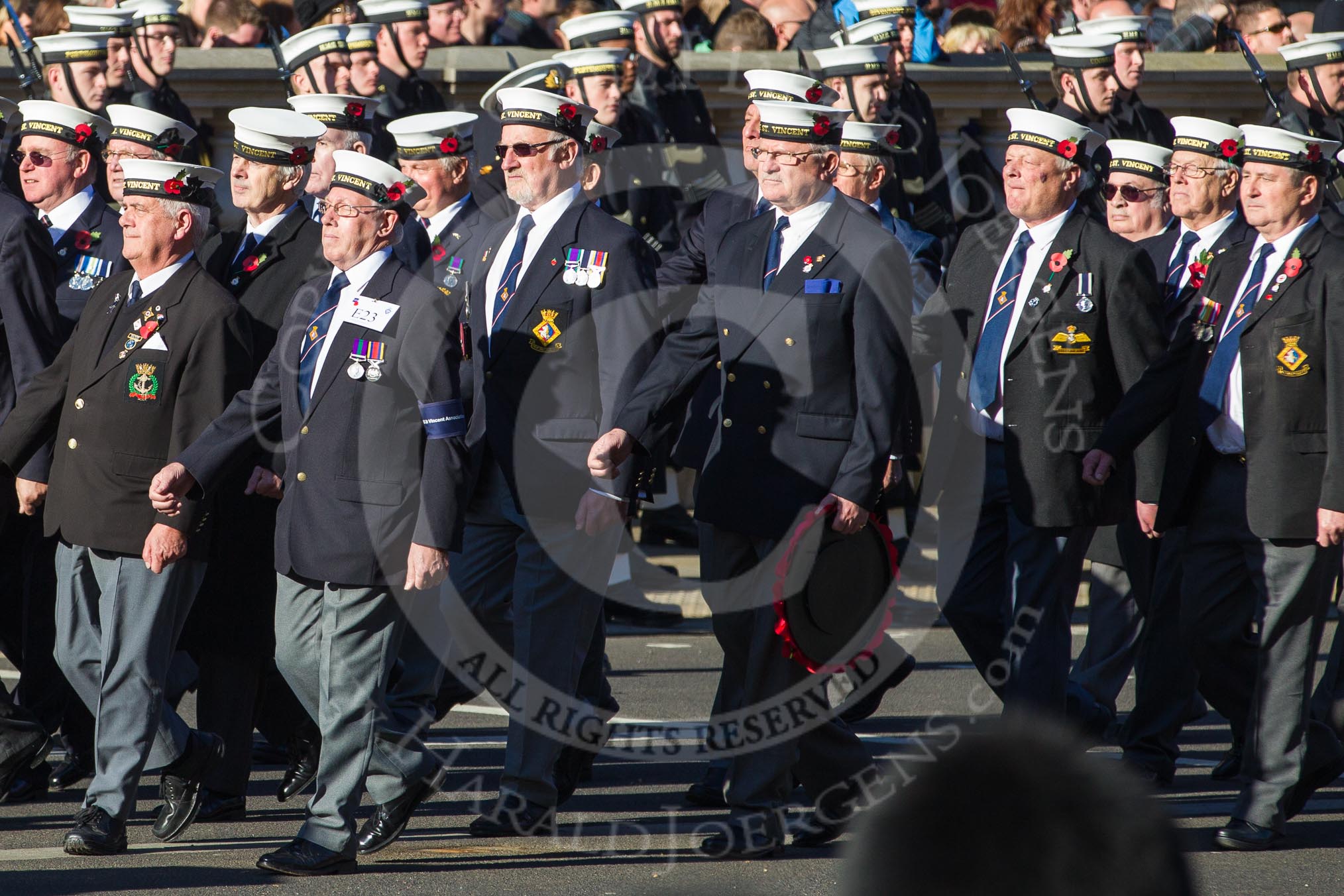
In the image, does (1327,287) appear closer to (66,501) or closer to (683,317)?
(683,317)

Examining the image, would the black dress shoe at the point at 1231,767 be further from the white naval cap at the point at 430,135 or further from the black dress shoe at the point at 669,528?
the black dress shoe at the point at 669,528

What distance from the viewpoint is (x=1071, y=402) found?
6422mm

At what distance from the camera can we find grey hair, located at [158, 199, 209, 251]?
5918 mm

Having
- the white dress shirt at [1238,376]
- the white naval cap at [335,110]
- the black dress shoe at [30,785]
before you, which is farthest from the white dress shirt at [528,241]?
the white dress shirt at [1238,376]

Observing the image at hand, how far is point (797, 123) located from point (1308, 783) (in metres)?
2.56

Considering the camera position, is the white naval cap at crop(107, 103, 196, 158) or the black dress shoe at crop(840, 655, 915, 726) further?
the black dress shoe at crop(840, 655, 915, 726)

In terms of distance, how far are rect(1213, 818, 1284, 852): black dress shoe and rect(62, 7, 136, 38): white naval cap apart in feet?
21.2

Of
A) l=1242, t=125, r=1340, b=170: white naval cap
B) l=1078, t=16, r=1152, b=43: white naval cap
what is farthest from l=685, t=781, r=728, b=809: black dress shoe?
l=1078, t=16, r=1152, b=43: white naval cap

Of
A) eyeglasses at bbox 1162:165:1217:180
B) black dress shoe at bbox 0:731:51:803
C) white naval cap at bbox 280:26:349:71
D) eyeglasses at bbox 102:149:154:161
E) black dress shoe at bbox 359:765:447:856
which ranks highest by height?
white naval cap at bbox 280:26:349:71

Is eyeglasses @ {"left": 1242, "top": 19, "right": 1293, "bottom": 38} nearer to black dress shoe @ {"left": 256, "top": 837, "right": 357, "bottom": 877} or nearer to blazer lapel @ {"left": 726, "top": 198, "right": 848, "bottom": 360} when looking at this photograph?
blazer lapel @ {"left": 726, "top": 198, "right": 848, "bottom": 360}

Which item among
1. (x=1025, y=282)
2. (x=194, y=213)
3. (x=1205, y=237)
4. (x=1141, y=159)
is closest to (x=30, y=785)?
(x=194, y=213)

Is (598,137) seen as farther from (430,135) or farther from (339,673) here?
(339,673)

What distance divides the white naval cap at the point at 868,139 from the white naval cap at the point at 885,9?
8.12 ft

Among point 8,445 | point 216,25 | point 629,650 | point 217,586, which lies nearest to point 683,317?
point 217,586
